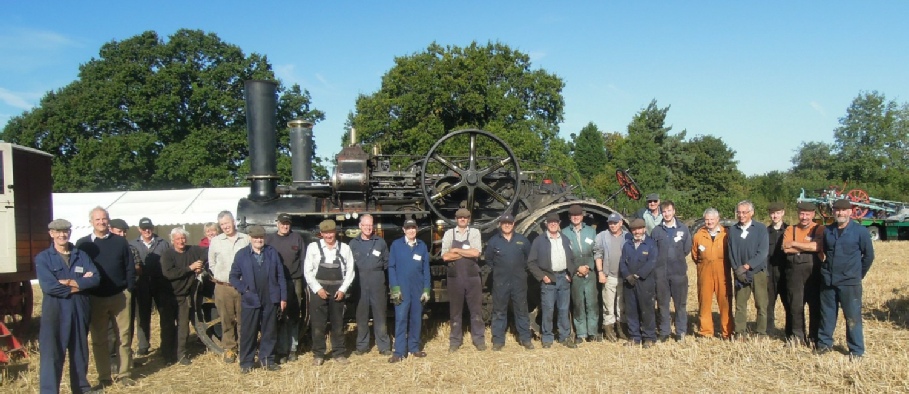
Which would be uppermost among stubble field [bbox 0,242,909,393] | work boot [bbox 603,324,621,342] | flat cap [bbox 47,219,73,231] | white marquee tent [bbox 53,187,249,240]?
white marquee tent [bbox 53,187,249,240]

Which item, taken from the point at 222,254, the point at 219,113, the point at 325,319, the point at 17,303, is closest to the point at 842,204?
the point at 325,319

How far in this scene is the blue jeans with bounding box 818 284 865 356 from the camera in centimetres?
615

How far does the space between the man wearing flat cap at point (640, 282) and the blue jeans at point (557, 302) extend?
701 millimetres

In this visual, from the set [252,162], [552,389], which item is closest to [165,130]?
[252,162]

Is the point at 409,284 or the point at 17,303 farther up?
the point at 409,284

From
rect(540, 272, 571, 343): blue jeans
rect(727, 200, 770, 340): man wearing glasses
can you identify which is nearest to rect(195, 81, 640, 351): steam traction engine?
rect(540, 272, 571, 343): blue jeans

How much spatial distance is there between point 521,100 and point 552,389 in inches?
967

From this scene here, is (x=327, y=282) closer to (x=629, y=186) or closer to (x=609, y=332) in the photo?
(x=609, y=332)

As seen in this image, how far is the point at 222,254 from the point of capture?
7016mm

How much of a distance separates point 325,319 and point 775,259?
5168 millimetres

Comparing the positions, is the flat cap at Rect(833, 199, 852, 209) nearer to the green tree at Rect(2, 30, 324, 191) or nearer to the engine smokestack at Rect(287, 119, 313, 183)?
the engine smokestack at Rect(287, 119, 313, 183)

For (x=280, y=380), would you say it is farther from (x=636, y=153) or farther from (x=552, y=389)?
(x=636, y=153)

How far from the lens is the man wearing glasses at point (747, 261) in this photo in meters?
6.89

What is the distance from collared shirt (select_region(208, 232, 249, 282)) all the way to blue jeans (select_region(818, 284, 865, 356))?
6.21 metres
